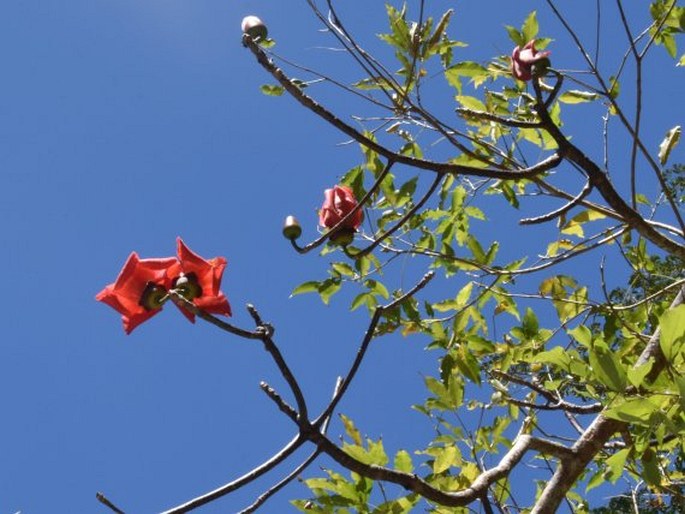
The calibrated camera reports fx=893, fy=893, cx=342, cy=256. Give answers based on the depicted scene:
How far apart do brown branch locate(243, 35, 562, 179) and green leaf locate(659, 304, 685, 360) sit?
496mm

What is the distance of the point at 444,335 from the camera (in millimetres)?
3332

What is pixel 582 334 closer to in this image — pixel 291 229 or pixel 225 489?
pixel 291 229

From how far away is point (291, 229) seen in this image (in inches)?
79.7

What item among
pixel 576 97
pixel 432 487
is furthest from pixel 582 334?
pixel 576 97

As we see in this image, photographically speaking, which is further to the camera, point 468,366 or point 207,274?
point 468,366

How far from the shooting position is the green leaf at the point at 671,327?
1.54 m

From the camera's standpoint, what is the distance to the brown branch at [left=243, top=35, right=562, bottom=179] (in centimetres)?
178

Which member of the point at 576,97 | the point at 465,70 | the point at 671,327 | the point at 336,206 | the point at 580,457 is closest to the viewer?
the point at 671,327

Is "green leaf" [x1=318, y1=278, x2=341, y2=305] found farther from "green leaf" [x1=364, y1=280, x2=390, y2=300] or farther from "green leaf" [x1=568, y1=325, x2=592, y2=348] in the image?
"green leaf" [x1=568, y1=325, x2=592, y2=348]

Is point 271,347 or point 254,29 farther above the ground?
point 254,29

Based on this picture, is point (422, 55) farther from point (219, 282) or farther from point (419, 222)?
point (219, 282)

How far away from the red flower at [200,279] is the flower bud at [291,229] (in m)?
0.23

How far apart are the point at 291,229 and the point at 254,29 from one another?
17.6 inches

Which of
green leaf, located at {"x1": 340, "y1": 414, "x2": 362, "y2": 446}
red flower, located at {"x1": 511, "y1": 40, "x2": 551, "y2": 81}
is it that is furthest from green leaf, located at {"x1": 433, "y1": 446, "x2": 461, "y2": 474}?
red flower, located at {"x1": 511, "y1": 40, "x2": 551, "y2": 81}
